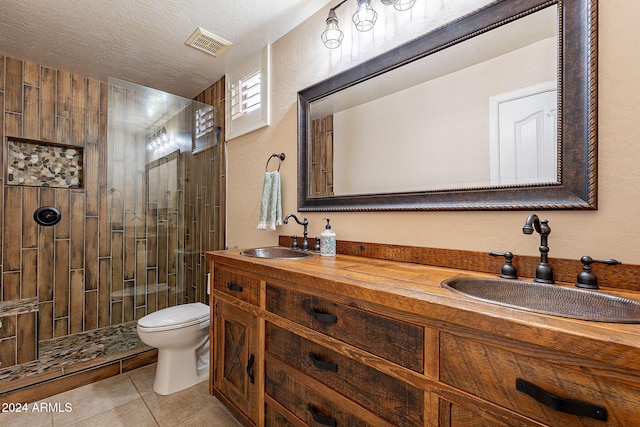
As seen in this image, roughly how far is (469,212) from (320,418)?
96cm

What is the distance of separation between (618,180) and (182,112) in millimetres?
2711

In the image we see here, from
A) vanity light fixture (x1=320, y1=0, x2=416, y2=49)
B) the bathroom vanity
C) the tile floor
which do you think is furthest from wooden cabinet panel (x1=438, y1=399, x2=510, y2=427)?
vanity light fixture (x1=320, y1=0, x2=416, y2=49)

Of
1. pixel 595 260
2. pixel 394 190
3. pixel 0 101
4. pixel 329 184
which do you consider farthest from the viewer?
pixel 0 101

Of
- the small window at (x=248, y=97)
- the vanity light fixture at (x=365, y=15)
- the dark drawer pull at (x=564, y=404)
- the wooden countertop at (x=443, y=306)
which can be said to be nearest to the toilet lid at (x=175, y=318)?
the wooden countertop at (x=443, y=306)

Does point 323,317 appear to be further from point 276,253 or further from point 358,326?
point 276,253

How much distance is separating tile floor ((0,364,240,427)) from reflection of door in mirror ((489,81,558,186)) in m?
1.83

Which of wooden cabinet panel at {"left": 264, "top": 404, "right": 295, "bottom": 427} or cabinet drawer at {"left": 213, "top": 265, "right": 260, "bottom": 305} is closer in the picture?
wooden cabinet panel at {"left": 264, "top": 404, "right": 295, "bottom": 427}

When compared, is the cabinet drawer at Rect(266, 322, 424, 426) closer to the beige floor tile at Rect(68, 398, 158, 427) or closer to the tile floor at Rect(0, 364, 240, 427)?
the tile floor at Rect(0, 364, 240, 427)

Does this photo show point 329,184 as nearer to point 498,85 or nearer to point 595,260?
point 498,85

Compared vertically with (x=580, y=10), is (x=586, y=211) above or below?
below

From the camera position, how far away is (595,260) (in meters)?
0.88

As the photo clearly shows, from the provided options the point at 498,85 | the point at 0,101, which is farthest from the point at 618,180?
the point at 0,101

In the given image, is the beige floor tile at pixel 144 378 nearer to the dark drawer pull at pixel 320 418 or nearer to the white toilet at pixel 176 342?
the white toilet at pixel 176 342

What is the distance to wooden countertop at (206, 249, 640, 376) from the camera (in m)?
0.53
